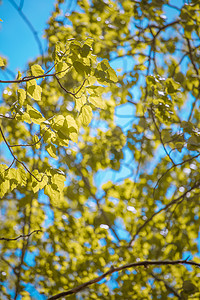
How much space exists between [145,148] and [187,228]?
3.17 ft

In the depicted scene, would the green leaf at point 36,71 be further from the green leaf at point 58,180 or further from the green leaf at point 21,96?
the green leaf at point 58,180

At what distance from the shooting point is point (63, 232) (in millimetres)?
2676

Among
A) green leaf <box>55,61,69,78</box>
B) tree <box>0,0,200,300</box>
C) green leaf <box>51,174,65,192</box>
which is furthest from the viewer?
tree <box>0,0,200,300</box>

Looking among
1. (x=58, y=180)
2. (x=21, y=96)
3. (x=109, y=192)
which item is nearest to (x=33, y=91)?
(x=21, y=96)

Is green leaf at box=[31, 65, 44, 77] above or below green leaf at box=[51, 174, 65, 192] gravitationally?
above

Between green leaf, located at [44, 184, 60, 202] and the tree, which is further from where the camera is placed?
the tree

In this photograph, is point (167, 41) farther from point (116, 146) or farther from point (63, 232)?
point (63, 232)

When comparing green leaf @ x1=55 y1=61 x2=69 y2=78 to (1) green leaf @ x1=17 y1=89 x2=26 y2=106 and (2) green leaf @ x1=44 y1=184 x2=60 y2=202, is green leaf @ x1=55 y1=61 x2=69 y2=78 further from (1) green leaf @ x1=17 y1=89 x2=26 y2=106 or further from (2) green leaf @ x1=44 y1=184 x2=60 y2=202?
(2) green leaf @ x1=44 y1=184 x2=60 y2=202

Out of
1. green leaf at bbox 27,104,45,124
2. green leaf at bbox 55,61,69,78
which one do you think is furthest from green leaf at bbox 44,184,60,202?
green leaf at bbox 55,61,69,78

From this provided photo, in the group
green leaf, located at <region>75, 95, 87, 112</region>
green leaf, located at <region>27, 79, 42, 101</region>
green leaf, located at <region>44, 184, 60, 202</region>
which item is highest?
green leaf, located at <region>27, 79, 42, 101</region>

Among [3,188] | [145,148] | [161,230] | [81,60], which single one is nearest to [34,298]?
[161,230]

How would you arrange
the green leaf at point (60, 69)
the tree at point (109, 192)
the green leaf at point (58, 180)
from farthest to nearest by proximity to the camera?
the tree at point (109, 192) < the green leaf at point (58, 180) < the green leaf at point (60, 69)

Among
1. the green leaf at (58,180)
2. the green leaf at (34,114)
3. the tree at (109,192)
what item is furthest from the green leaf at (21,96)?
the tree at (109,192)

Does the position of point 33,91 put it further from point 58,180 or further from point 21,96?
point 58,180
